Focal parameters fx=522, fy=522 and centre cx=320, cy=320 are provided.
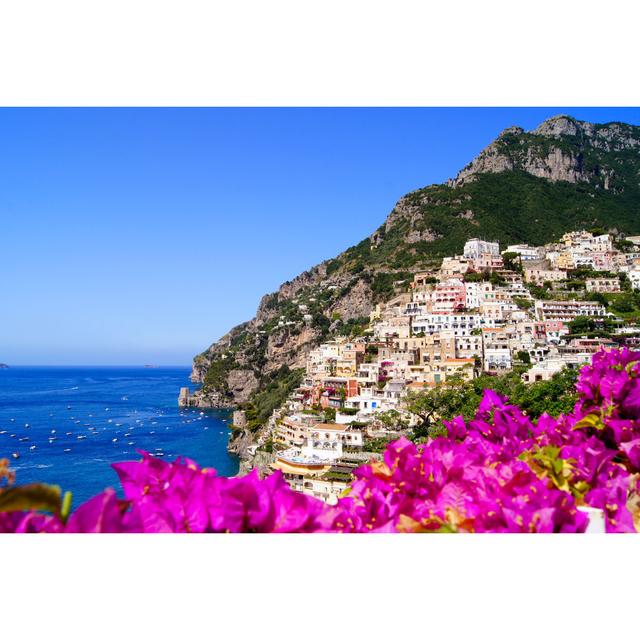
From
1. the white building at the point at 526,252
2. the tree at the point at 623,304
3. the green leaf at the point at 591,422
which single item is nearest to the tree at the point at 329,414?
the tree at the point at 623,304

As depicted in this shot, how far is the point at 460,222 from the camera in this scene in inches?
2496

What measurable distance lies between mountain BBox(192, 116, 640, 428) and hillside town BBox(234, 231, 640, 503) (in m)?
8.78

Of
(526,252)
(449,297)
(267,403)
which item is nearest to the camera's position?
(449,297)

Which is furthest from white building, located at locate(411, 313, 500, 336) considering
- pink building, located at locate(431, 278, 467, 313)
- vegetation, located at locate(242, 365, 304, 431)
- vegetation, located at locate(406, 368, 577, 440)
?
vegetation, located at locate(242, 365, 304, 431)

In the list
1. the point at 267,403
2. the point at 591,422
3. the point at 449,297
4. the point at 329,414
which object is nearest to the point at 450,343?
the point at 449,297

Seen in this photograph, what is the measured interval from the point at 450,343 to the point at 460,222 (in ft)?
116

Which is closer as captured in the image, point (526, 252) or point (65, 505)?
point (65, 505)

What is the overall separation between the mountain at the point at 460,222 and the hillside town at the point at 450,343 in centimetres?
878

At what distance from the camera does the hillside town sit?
23.4 m

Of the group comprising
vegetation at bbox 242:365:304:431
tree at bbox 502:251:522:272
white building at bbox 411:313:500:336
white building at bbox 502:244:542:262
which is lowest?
vegetation at bbox 242:365:304:431

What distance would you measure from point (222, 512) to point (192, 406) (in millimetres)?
62984

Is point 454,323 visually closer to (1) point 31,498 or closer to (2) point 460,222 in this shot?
(2) point 460,222

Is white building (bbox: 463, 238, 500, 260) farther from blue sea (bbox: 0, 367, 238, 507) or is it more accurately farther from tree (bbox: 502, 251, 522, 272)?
blue sea (bbox: 0, 367, 238, 507)

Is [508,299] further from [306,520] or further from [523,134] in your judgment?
[523,134]
